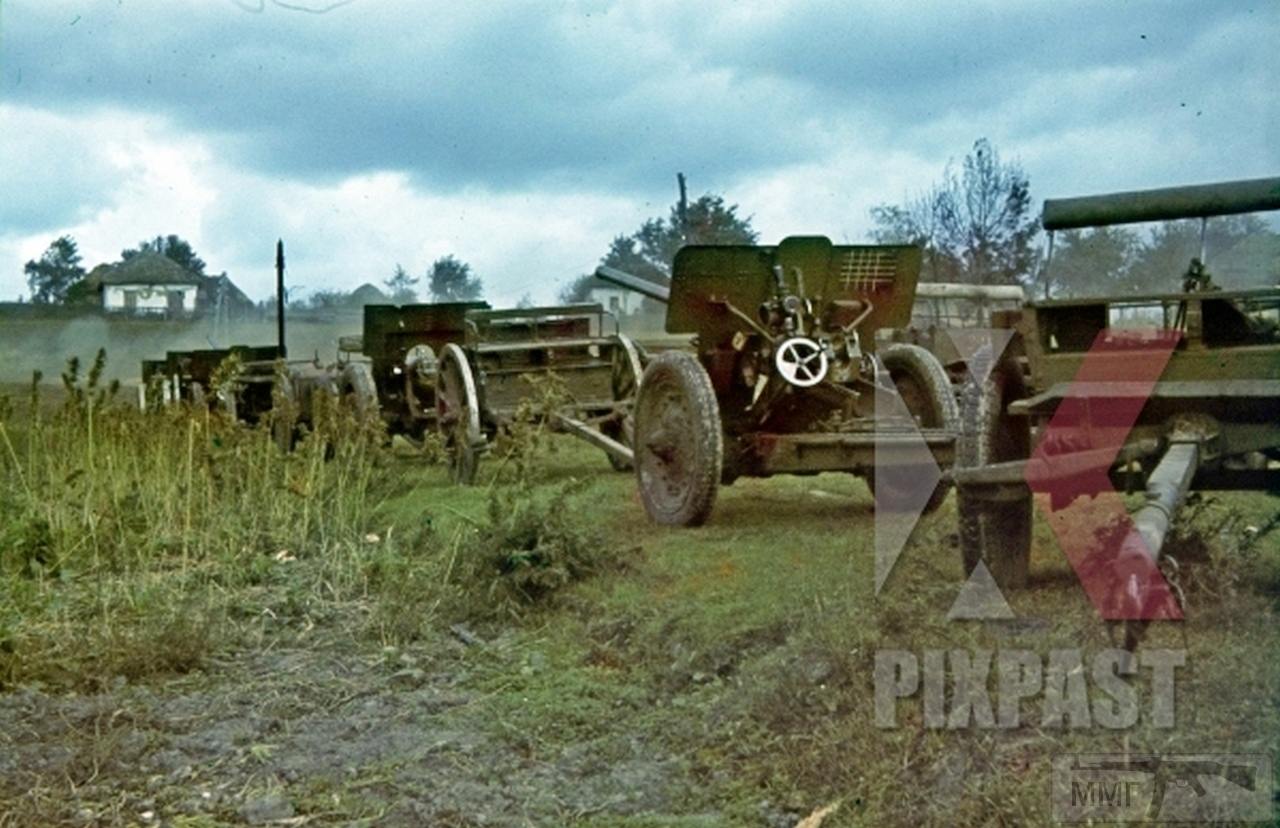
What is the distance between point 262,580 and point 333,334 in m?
9.36

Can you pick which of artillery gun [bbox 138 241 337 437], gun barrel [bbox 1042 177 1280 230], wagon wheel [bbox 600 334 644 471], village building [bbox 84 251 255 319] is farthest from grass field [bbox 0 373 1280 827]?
village building [bbox 84 251 255 319]

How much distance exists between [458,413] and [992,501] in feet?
20.7

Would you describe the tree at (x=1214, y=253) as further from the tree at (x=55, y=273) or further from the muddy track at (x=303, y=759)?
the tree at (x=55, y=273)

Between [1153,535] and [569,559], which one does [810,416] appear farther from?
[1153,535]

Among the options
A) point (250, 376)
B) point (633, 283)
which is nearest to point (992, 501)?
point (633, 283)

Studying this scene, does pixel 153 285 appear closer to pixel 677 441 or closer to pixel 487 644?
pixel 677 441

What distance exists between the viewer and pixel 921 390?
798 centimetres

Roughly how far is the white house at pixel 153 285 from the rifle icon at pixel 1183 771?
39.4ft

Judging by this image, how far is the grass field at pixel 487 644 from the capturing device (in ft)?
12.4

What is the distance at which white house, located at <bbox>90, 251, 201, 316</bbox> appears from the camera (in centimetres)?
1422

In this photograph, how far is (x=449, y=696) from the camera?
503 centimetres

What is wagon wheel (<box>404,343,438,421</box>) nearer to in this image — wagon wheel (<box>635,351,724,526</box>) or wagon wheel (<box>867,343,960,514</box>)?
wagon wheel (<box>635,351,724,526</box>)

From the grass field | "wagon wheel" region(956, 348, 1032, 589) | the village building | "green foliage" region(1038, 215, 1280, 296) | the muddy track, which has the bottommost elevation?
the muddy track

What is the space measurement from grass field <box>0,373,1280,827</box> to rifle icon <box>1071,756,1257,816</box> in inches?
5.5
